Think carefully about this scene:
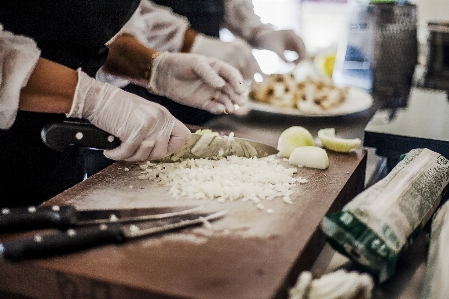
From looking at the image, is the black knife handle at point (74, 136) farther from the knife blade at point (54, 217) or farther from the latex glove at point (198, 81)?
the latex glove at point (198, 81)

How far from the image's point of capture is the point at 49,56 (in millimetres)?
1216

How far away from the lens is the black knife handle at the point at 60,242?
69 centimetres

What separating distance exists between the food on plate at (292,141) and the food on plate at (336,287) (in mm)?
551

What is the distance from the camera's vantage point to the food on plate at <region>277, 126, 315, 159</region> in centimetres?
117

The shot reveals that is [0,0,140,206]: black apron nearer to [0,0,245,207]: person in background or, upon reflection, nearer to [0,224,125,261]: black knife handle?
[0,0,245,207]: person in background

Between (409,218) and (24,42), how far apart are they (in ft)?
2.64

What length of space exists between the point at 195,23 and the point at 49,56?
2.50 feet

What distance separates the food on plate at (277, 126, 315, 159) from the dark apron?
0.59 m

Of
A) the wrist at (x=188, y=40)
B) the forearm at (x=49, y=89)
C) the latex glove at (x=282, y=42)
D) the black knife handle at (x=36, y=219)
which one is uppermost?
the forearm at (x=49, y=89)

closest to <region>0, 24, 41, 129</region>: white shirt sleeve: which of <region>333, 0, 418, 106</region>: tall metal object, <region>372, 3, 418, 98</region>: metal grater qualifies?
<region>333, 0, 418, 106</region>: tall metal object

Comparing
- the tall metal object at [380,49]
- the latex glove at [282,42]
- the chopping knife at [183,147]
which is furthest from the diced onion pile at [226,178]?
the tall metal object at [380,49]

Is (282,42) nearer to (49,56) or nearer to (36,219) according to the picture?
(49,56)

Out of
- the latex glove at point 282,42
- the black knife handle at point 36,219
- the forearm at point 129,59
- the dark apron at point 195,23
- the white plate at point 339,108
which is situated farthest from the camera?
the latex glove at point 282,42

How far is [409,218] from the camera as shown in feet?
2.50
